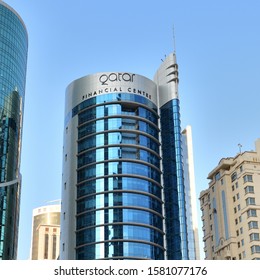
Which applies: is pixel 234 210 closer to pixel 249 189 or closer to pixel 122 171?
pixel 249 189

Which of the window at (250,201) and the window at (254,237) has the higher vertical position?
the window at (250,201)

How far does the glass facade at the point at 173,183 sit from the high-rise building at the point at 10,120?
40.9m

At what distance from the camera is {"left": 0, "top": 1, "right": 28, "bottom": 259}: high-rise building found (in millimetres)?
142250

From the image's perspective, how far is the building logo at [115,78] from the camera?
126m

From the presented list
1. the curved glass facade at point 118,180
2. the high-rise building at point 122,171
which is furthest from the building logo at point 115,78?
the curved glass facade at point 118,180

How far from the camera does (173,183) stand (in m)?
123

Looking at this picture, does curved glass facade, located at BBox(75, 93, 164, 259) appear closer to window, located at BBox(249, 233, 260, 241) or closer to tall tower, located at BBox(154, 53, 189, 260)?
tall tower, located at BBox(154, 53, 189, 260)

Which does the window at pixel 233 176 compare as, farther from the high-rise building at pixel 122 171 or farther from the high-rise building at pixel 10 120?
the high-rise building at pixel 10 120

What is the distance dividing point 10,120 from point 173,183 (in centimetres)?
4893

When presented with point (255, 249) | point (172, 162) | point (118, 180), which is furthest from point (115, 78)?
point (255, 249)

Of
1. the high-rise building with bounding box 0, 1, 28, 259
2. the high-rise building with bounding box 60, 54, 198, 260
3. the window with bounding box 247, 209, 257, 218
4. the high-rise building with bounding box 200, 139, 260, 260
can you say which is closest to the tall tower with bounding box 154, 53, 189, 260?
the high-rise building with bounding box 60, 54, 198, 260

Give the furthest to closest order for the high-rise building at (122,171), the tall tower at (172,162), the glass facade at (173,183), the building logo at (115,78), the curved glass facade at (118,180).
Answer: the building logo at (115,78), the tall tower at (172,162), the glass facade at (173,183), the high-rise building at (122,171), the curved glass facade at (118,180)

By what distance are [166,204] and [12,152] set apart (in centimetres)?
4665

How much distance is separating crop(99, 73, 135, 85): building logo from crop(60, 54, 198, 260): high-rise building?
8.4 inches
